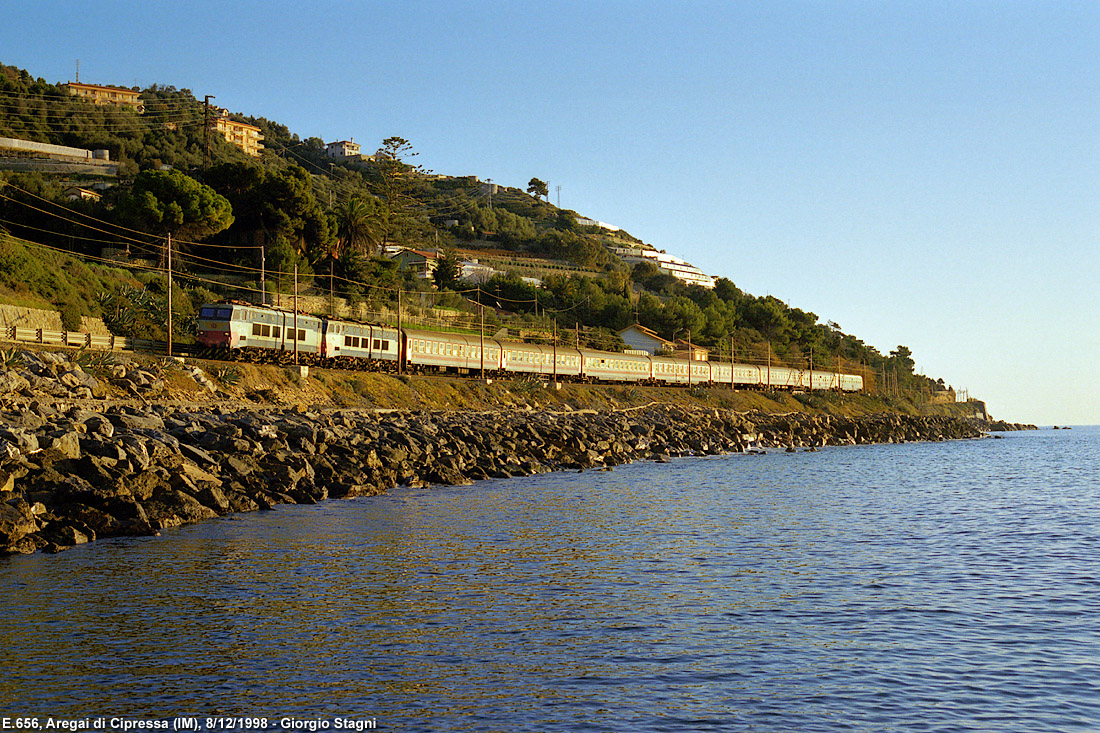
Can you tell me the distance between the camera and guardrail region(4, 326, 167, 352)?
33500 mm

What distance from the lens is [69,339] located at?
34812mm

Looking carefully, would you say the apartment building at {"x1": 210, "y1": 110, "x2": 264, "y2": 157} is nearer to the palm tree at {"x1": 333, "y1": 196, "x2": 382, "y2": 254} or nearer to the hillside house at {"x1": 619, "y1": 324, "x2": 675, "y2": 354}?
the hillside house at {"x1": 619, "y1": 324, "x2": 675, "y2": 354}

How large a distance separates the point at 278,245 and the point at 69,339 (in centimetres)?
3105

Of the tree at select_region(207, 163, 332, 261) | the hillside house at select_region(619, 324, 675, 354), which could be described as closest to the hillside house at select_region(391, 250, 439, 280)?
the hillside house at select_region(619, 324, 675, 354)

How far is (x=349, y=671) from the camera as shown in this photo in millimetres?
9281

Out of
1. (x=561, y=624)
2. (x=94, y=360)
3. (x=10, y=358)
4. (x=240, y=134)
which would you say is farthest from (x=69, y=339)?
(x=240, y=134)

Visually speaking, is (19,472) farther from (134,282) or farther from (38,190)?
(38,190)

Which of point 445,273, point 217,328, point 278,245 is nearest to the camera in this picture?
point 217,328

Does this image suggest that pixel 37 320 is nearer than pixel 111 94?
Yes

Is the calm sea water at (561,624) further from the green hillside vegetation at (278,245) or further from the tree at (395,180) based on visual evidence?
the tree at (395,180)

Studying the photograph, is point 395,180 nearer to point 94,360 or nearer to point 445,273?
point 445,273

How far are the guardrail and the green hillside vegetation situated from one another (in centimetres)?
812

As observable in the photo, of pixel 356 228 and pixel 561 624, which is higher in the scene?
pixel 356 228

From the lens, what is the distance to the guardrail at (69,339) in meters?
33.5
